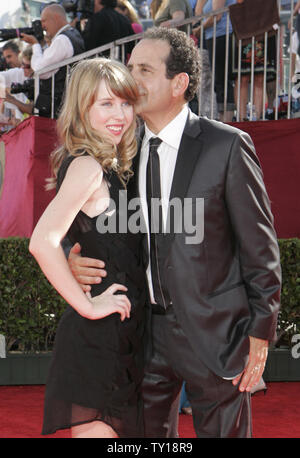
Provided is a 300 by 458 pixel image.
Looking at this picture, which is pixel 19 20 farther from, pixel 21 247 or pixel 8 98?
pixel 21 247

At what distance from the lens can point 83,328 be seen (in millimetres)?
2303

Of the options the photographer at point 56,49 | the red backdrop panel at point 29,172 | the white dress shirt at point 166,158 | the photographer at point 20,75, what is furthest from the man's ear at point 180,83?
the photographer at point 20,75

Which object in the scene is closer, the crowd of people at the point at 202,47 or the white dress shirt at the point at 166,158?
the white dress shirt at the point at 166,158

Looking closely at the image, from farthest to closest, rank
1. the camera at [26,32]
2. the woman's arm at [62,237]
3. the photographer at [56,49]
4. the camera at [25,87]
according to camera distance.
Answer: the camera at [26,32] < the camera at [25,87] < the photographer at [56,49] < the woman's arm at [62,237]

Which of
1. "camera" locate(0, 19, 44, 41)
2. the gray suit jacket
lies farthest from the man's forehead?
"camera" locate(0, 19, 44, 41)

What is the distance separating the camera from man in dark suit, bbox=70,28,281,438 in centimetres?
240

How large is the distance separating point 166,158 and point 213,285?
21.4 inches

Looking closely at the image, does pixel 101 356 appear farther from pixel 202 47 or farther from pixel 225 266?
pixel 202 47

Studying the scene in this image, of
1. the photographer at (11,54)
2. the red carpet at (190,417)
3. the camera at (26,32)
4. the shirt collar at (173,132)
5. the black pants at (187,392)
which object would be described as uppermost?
the camera at (26,32)

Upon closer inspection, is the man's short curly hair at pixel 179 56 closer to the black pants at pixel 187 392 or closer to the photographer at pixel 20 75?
the black pants at pixel 187 392

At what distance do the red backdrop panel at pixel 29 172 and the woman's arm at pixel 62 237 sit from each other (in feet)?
16.2

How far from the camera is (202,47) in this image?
7.68m

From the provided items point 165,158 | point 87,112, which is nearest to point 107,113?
point 87,112

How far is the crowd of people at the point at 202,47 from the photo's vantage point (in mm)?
7613
